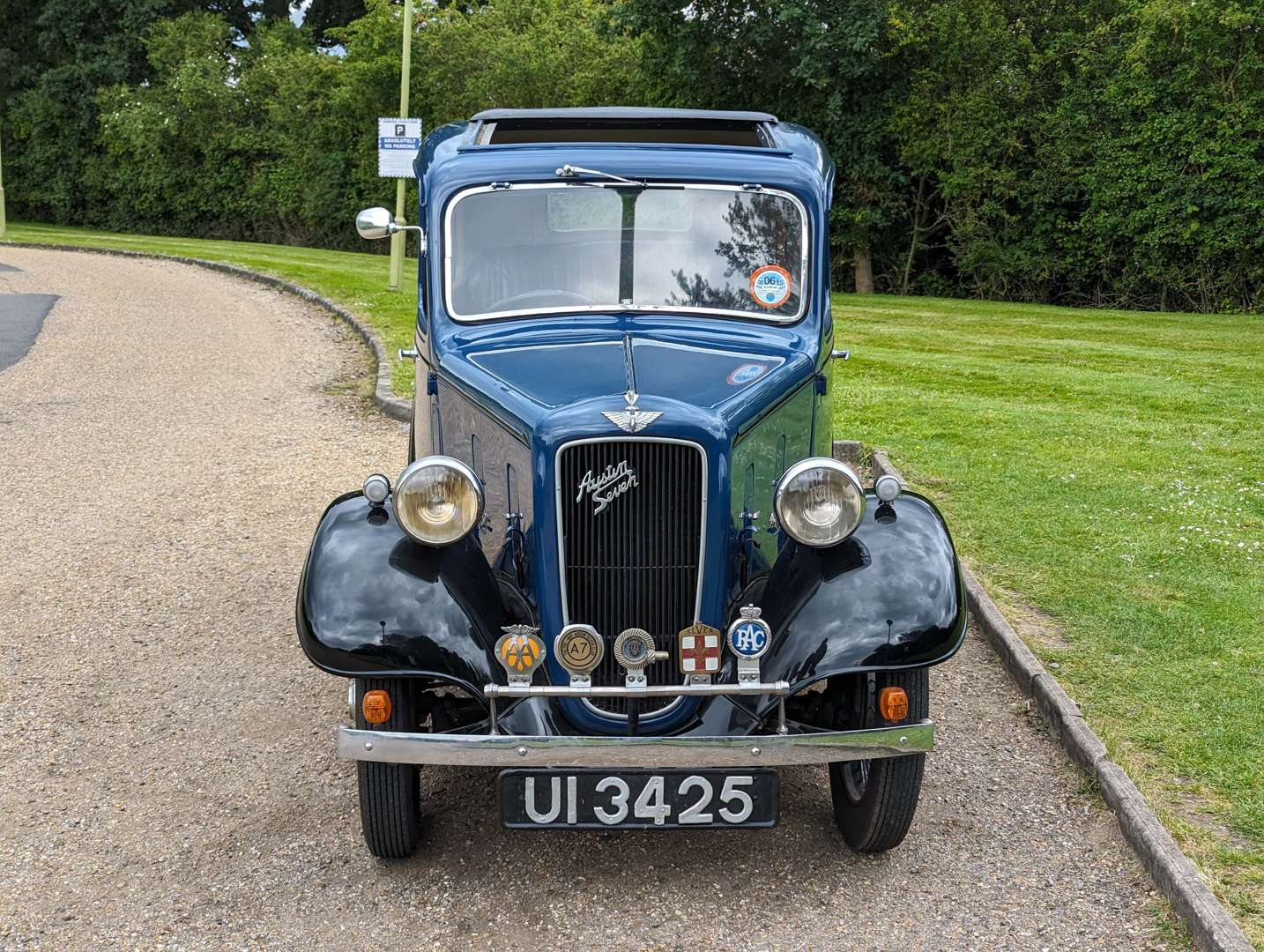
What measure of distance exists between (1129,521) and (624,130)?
4.07 m

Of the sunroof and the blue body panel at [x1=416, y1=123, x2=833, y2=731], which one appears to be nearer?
the blue body panel at [x1=416, y1=123, x2=833, y2=731]

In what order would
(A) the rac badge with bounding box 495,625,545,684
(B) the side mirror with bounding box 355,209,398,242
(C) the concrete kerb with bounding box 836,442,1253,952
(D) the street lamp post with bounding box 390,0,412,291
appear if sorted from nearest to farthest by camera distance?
(C) the concrete kerb with bounding box 836,442,1253,952 → (A) the rac badge with bounding box 495,625,545,684 → (B) the side mirror with bounding box 355,209,398,242 → (D) the street lamp post with bounding box 390,0,412,291

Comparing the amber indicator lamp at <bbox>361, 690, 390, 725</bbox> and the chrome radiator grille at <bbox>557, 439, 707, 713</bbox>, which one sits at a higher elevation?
the chrome radiator grille at <bbox>557, 439, 707, 713</bbox>

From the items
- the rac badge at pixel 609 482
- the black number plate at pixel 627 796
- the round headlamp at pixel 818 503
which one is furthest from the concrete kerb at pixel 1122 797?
the rac badge at pixel 609 482

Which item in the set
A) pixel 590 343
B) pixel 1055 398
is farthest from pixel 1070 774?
pixel 1055 398

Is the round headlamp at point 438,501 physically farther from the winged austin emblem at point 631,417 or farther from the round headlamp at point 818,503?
the round headlamp at point 818,503

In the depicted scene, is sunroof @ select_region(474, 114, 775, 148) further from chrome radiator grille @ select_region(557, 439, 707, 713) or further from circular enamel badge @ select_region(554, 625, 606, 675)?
circular enamel badge @ select_region(554, 625, 606, 675)

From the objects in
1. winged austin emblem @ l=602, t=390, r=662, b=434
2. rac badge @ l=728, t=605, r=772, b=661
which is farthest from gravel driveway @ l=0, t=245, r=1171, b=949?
winged austin emblem @ l=602, t=390, r=662, b=434

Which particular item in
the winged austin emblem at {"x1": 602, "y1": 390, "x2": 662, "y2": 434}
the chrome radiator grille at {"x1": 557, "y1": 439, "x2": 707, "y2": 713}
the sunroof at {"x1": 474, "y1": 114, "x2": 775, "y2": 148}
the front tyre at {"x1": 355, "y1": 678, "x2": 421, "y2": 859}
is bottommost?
the front tyre at {"x1": 355, "y1": 678, "x2": 421, "y2": 859}

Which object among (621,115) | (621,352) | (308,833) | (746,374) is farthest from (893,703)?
(621,115)

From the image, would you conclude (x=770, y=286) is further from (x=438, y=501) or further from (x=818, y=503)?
(x=438, y=501)

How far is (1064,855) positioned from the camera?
4008 millimetres

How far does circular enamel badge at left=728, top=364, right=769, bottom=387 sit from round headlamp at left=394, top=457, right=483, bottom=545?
1.00 metres

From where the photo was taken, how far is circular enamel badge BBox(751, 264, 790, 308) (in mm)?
4875
